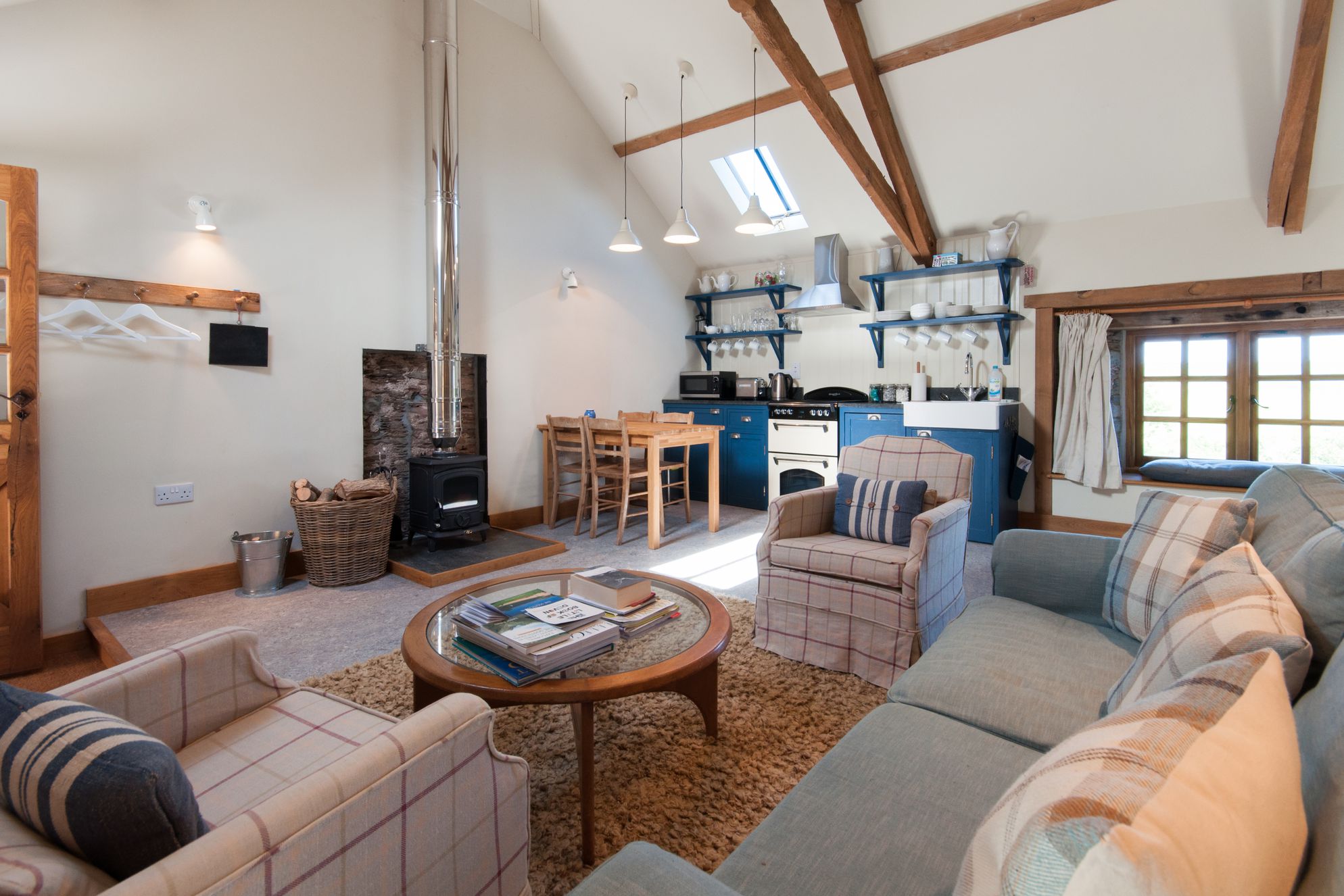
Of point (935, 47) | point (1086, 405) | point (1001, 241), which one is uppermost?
point (935, 47)

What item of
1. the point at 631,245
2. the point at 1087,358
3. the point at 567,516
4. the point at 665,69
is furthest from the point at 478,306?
the point at 1087,358

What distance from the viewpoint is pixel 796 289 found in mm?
6148

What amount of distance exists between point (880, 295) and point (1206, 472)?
2.59 metres

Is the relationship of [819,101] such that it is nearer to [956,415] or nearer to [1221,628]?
[956,415]

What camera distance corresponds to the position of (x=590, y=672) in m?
1.66

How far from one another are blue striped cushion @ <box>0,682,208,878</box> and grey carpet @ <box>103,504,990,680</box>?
1987mm

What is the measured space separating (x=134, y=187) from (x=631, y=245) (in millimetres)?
2866

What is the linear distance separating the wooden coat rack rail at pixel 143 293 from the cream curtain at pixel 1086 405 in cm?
520

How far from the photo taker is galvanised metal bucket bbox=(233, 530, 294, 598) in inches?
140

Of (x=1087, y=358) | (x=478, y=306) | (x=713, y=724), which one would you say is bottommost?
(x=713, y=724)

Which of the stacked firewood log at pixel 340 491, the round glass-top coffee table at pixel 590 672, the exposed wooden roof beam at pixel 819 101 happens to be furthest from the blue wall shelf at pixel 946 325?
the stacked firewood log at pixel 340 491

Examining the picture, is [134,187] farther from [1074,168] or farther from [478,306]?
[1074,168]

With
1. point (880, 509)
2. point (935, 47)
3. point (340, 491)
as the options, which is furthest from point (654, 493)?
point (935, 47)

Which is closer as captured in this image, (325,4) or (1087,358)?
(325,4)
